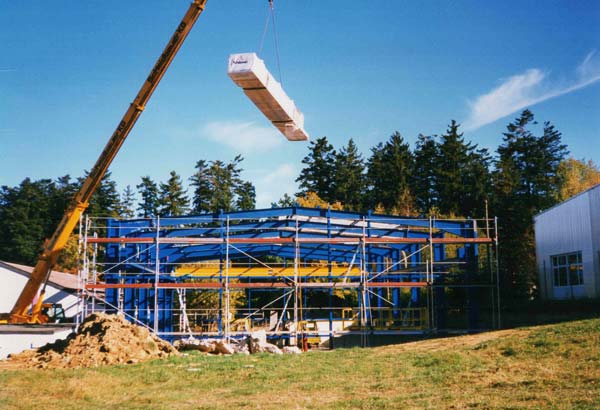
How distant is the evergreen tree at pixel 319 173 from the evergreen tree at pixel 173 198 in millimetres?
12843

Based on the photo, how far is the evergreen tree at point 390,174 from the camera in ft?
198

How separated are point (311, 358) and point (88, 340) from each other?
7.01 m

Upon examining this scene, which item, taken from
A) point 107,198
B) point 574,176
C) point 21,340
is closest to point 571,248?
point 21,340

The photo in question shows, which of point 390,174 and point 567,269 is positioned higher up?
point 390,174

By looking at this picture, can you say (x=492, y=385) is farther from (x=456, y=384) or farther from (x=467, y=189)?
(x=467, y=189)

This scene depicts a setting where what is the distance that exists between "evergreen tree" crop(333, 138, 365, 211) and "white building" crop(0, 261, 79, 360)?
95.1ft

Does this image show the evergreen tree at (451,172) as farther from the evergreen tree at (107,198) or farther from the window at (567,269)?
the evergreen tree at (107,198)

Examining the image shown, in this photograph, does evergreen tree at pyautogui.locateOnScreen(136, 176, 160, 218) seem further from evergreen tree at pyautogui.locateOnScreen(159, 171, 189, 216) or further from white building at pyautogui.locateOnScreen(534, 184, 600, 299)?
white building at pyautogui.locateOnScreen(534, 184, 600, 299)

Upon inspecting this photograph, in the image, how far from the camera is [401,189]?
2336 inches

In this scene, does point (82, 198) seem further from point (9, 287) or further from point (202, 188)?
point (202, 188)

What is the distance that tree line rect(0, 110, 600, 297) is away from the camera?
175 ft

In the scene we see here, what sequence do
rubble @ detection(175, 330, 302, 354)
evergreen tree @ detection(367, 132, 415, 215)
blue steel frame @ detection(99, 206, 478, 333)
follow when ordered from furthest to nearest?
evergreen tree @ detection(367, 132, 415, 215) < blue steel frame @ detection(99, 206, 478, 333) < rubble @ detection(175, 330, 302, 354)

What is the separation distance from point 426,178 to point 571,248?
3346cm

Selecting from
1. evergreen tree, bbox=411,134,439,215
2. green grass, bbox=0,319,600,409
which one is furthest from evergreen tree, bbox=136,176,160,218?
green grass, bbox=0,319,600,409
